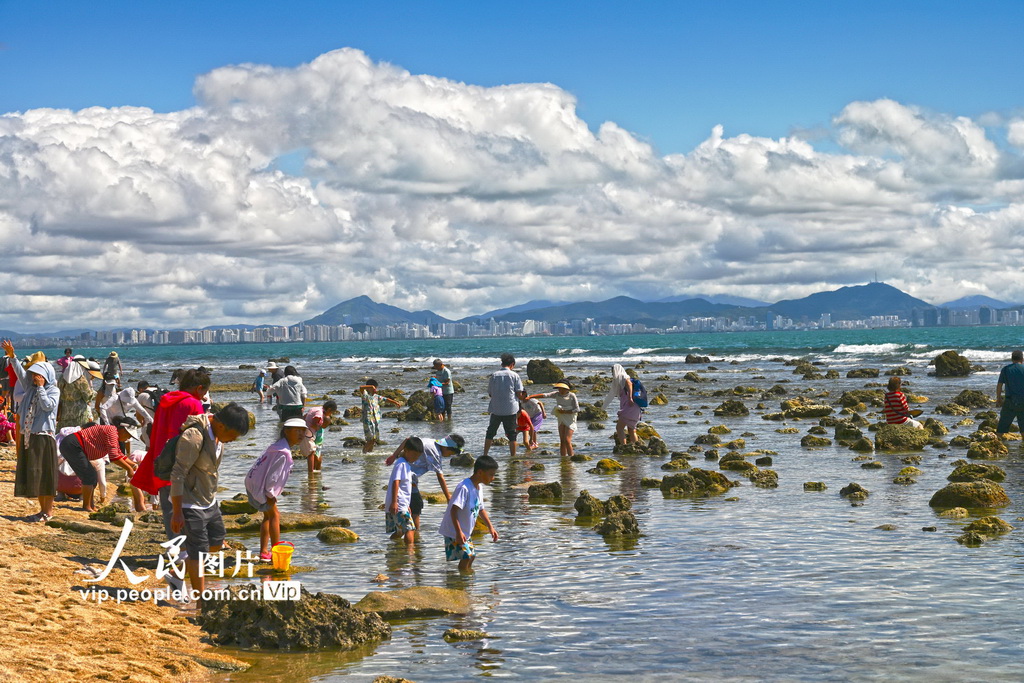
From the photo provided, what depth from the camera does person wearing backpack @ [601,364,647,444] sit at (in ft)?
70.1

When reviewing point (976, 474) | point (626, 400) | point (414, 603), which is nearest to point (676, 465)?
point (626, 400)

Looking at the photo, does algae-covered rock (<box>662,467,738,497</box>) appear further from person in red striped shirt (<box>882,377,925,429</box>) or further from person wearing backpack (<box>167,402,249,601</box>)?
person wearing backpack (<box>167,402,249,601</box>)

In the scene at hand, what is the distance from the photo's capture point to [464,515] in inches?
441

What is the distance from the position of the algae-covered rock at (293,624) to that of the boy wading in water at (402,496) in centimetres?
355

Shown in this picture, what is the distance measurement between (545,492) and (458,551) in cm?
530

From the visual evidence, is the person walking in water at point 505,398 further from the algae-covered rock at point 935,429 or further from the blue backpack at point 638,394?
the algae-covered rock at point 935,429

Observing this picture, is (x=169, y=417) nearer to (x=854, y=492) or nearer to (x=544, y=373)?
(x=854, y=492)

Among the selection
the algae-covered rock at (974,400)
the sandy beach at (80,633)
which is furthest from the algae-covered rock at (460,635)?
the algae-covered rock at (974,400)

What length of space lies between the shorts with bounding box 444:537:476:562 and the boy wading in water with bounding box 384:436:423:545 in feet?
4.22

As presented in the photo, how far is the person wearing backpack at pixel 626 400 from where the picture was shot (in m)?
21.4

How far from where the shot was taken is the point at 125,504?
15.3 m

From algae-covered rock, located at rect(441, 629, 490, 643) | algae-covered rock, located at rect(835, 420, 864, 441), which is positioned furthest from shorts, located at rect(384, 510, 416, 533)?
algae-covered rock, located at rect(835, 420, 864, 441)

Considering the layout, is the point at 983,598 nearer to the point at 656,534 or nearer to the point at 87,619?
the point at 656,534

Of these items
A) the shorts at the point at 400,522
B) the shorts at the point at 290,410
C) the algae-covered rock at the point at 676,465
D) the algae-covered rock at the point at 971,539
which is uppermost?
the shorts at the point at 290,410
